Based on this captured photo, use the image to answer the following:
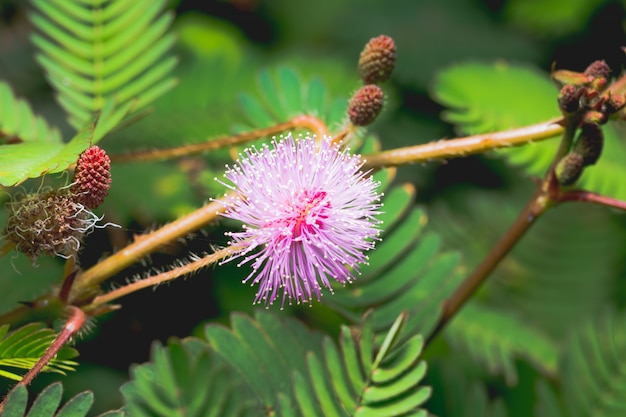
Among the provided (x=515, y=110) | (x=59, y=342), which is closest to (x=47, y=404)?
(x=59, y=342)

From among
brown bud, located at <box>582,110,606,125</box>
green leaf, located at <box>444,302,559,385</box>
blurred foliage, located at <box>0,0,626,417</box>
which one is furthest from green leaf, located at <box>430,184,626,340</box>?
brown bud, located at <box>582,110,606,125</box>

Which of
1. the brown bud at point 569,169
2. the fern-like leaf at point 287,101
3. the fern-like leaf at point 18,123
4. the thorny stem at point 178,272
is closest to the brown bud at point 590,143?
the brown bud at point 569,169

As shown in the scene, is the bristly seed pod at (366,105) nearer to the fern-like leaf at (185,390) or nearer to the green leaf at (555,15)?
the fern-like leaf at (185,390)

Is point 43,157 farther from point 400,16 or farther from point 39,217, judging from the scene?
point 400,16

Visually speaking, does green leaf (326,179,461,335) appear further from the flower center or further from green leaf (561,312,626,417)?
green leaf (561,312,626,417)

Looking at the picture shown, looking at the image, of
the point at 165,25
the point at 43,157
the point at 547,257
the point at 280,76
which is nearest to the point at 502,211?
the point at 547,257

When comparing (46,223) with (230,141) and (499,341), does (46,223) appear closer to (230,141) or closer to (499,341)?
(230,141)
